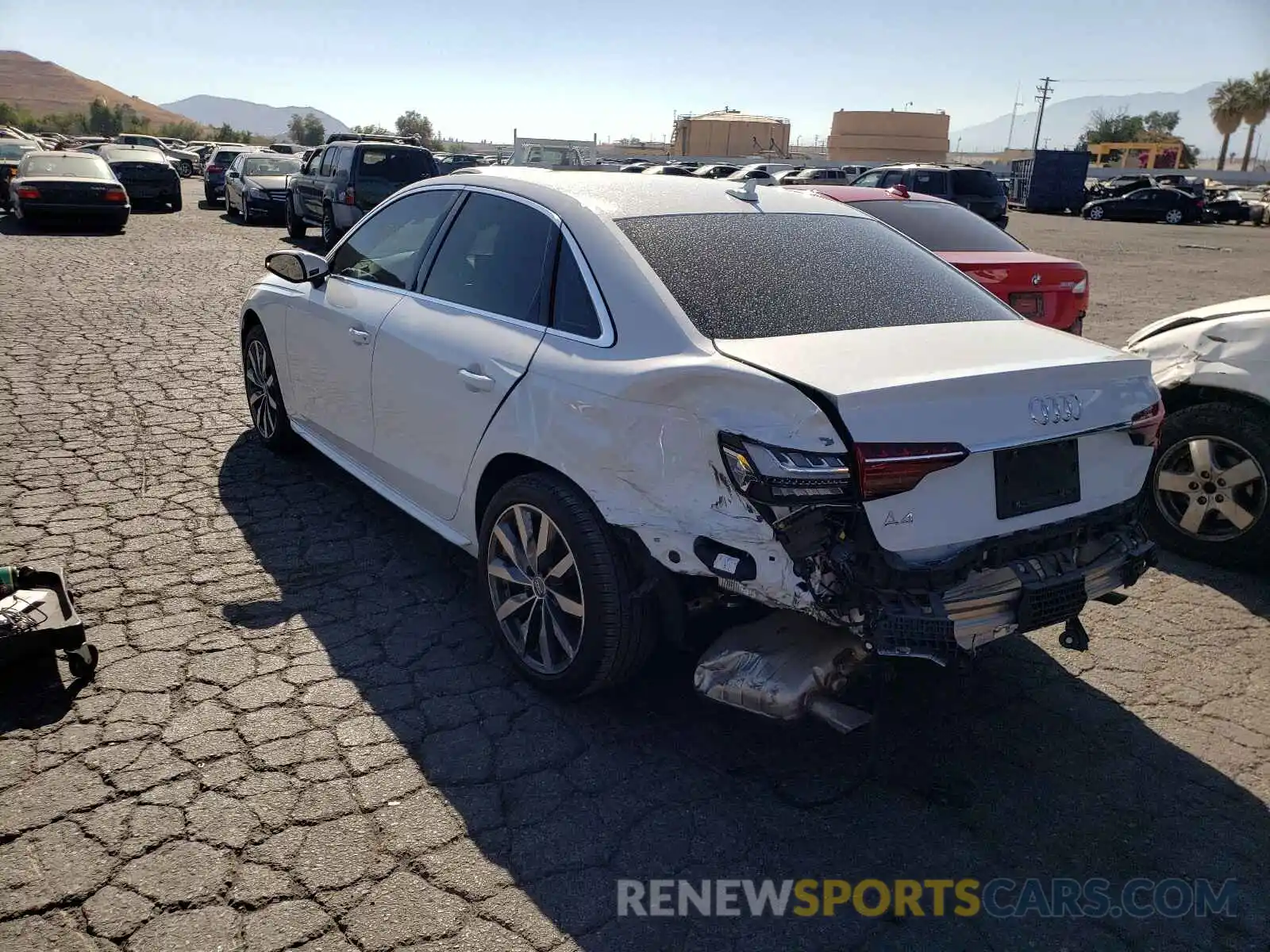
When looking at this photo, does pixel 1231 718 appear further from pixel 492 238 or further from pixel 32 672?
pixel 32 672

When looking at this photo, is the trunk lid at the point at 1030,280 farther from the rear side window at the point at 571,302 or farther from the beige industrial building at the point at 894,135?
the beige industrial building at the point at 894,135

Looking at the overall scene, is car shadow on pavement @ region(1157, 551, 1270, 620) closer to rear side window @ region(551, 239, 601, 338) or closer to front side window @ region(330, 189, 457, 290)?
rear side window @ region(551, 239, 601, 338)

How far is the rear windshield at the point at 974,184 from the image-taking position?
1844 centimetres

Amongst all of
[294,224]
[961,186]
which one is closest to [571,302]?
[294,224]

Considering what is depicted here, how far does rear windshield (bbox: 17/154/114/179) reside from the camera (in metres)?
17.3

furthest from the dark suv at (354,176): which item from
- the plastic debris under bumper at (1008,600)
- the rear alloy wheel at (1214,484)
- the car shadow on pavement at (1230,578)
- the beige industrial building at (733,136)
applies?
the beige industrial building at (733,136)

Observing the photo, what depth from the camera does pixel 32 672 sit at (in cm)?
345

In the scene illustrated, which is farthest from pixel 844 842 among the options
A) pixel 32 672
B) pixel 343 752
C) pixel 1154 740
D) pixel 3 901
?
pixel 32 672

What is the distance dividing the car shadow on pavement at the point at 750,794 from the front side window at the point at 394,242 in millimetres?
1546

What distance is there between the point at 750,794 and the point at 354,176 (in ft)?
46.6

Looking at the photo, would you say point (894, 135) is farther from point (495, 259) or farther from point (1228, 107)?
point (495, 259)

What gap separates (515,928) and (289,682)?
4.84ft

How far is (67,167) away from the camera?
17641mm

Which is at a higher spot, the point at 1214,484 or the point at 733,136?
the point at 733,136
